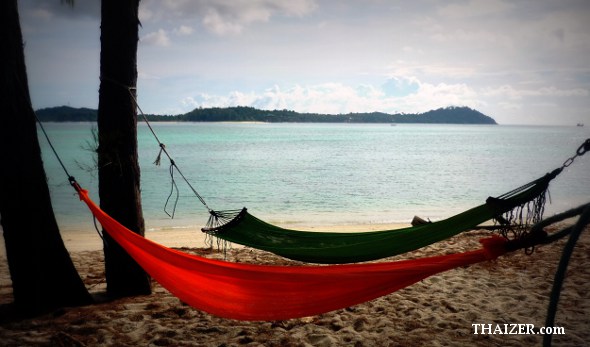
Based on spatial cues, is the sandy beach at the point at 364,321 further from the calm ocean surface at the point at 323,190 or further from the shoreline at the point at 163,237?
the calm ocean surface at the point at 323,190

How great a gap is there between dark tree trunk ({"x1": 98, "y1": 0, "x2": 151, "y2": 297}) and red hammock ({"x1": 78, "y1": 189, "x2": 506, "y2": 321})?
980 mm

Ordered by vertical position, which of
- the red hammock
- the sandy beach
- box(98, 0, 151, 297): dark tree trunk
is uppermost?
box(98, 0, 151, 297): dark tree trunk

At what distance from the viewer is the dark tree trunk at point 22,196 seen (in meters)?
2.30

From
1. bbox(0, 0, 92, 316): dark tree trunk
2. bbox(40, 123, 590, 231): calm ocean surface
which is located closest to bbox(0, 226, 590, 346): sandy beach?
A: bbox(0, 0, 92, 316): dark tree trunk

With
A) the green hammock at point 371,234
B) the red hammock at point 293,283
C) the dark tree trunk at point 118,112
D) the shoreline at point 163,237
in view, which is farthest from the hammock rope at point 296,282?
the shoreline at point 163,237

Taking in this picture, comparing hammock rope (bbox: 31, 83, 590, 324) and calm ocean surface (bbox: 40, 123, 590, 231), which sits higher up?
hammock rope (bbox: 31, 83, 590, 324)

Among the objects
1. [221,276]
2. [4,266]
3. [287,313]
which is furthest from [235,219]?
[4,266]

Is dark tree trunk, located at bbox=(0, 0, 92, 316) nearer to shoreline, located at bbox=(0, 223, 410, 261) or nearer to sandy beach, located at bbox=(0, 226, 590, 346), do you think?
sandy beach, located at bbox=(0, 226, 590, 346)

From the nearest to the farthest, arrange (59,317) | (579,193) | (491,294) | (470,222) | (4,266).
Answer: (470,222) < (59,317) < (491,294) < (4,266) < (579,193)

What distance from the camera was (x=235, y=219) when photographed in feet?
8.05

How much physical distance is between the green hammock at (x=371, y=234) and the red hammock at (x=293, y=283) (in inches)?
11.7

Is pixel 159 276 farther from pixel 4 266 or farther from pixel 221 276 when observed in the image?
pixel 4 266

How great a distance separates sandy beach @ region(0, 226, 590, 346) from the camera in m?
2.17

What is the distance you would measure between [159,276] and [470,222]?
4.74ft
